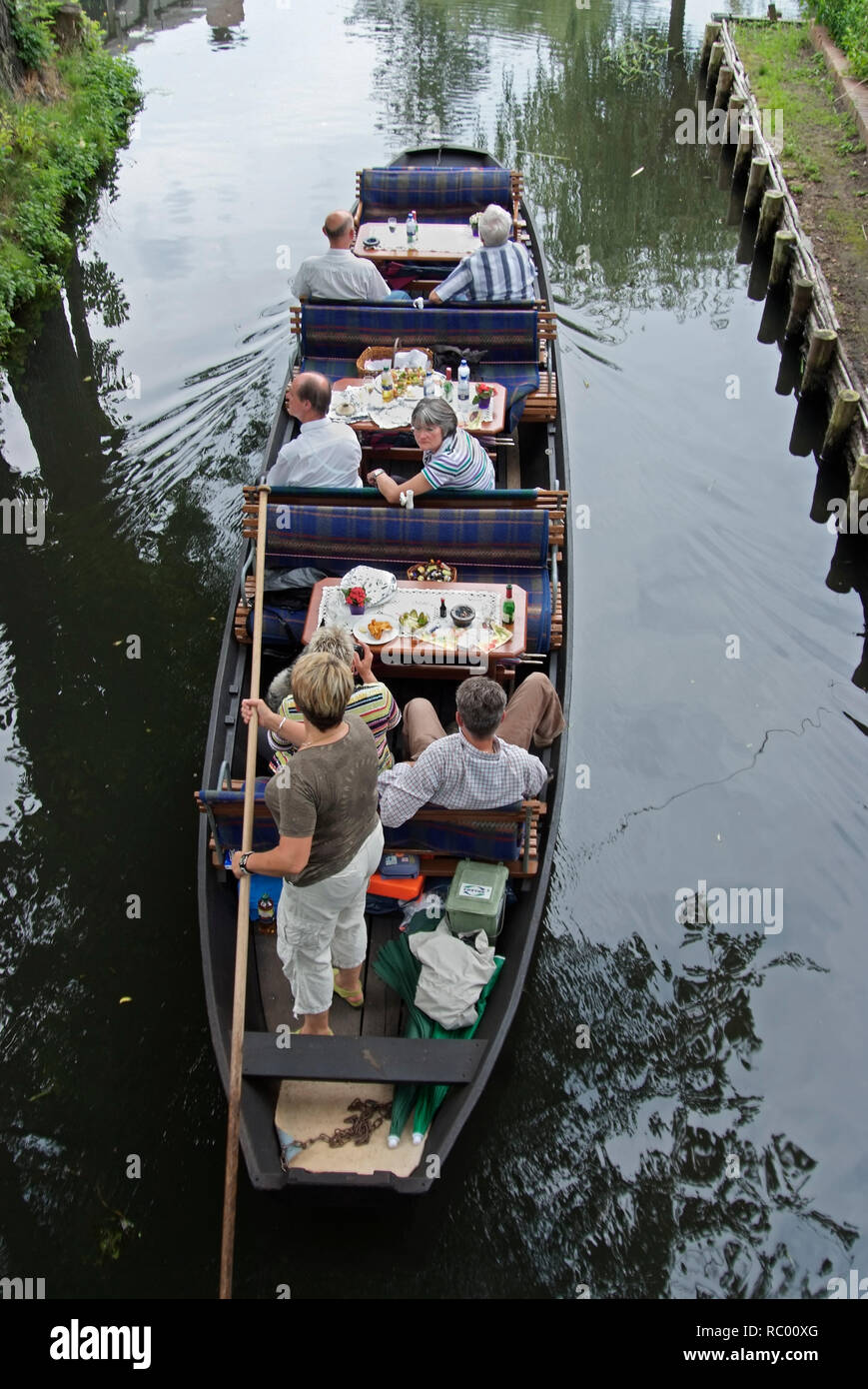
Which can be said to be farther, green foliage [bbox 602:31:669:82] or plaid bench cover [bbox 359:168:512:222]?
green foliage [bbox 602:31:669:82]

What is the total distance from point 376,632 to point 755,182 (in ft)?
39.6

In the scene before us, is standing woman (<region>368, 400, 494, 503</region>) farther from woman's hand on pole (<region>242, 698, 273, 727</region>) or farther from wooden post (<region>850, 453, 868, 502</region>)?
wooden post (<region>850, 453, 868, 502</region>)

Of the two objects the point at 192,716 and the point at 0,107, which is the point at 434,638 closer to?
the point at 192,716

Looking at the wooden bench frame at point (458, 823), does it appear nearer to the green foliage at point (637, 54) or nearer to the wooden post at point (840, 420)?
the wooden post at point (840, 420)

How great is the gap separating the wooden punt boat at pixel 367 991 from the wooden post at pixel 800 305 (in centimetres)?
602

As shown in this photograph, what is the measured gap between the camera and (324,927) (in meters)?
5.09

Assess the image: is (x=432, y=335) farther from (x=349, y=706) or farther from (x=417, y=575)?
(x=349, y=706)

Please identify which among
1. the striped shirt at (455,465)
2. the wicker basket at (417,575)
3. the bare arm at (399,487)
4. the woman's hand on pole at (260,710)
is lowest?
the wicker basket at (417,575)

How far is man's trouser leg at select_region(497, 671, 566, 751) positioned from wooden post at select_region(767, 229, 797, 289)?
9044 millimetres

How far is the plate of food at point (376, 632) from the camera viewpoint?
6676 millimetres

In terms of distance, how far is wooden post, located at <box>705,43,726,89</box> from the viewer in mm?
19422

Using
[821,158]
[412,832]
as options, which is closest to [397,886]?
[412,832]

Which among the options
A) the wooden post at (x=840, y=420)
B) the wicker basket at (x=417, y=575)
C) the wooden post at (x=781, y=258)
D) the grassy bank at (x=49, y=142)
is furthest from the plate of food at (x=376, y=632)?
the wooden post at (x=781, y=258)

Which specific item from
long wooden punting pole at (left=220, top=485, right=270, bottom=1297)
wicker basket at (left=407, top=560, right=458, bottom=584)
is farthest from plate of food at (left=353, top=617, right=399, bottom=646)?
long wooden punting pole at (left=220, top=485, right=270, bottom=1297)
